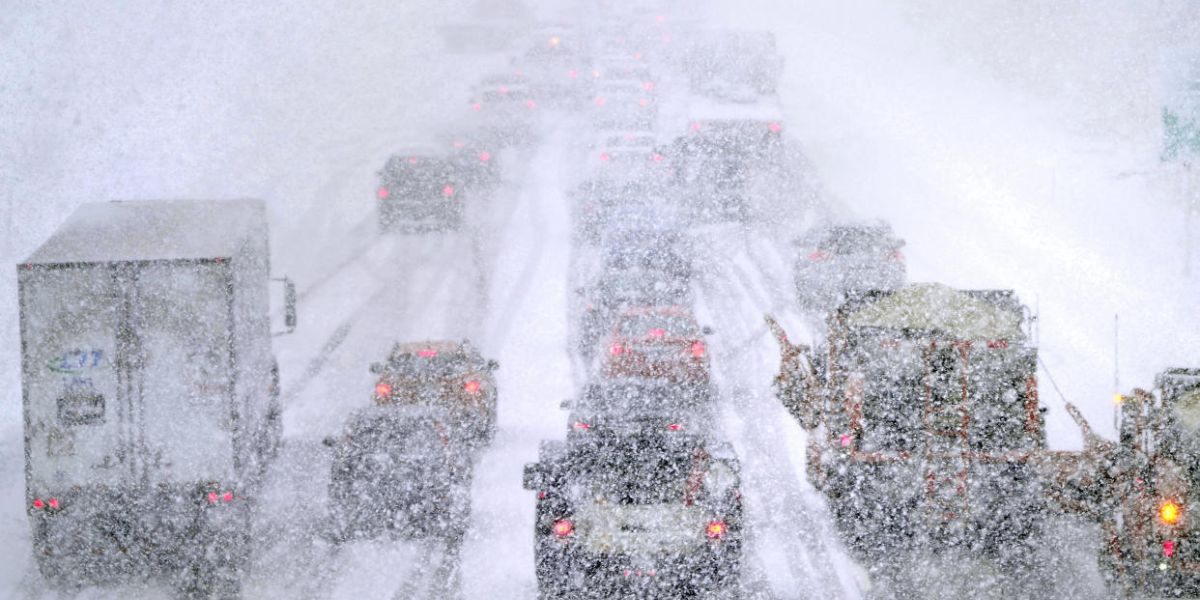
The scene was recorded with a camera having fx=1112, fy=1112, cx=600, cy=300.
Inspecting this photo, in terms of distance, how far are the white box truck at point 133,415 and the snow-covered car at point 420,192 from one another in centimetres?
1595

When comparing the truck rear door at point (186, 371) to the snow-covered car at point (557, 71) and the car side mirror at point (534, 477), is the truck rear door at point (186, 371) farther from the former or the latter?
the snow-covered car at point (557, 71)

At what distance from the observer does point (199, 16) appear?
1652 inches

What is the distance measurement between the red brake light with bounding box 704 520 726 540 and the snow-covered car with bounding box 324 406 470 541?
3.17 metres

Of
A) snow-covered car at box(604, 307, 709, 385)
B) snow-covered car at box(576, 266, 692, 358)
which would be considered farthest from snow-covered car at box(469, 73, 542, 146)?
snow-covered car at box(604, 307, 709, 385)

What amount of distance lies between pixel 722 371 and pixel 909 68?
41423 mm

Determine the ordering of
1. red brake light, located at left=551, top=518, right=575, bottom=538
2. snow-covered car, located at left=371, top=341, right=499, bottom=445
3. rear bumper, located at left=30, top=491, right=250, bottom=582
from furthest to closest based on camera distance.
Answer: snow-covered car, located at left=371, top=341, right=499, bottom=445, rear bumper, located at left=30, top=491, right=250, bottom=582, red brake light, located at left=551, top=518, right=575, bottom=538

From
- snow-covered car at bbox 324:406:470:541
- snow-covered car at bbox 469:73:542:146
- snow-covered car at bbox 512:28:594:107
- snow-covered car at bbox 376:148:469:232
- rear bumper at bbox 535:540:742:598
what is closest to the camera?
rear bumper at bbox 535:540:742:598

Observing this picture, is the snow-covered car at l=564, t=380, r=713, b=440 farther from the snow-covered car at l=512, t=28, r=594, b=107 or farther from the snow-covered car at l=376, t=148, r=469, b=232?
the snow-covered car at l=512, t=28, r=594, b=107

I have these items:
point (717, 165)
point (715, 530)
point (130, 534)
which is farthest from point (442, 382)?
point (717, 165)

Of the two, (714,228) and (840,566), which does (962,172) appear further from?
(840,566)

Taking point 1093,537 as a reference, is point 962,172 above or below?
above

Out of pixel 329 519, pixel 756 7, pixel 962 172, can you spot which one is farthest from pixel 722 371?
pixel 756 7

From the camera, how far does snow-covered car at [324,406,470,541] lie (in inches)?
460

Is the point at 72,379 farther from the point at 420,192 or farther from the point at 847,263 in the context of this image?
the point at 420,192
